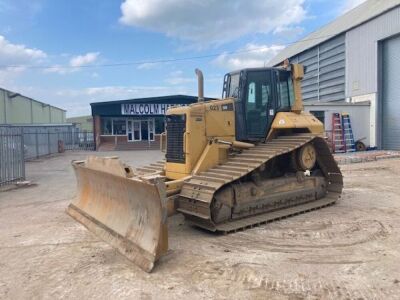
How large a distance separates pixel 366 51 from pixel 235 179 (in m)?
18.3

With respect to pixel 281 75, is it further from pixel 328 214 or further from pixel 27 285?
pixel 27 285

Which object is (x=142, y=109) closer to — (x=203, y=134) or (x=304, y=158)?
(x=304, y=158)

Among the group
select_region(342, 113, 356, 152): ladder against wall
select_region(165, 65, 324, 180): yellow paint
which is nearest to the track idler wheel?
select_region(165, 65, 324, 180): yellow paint

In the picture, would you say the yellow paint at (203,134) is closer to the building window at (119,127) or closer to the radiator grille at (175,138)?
the radiator grille at (175,138)

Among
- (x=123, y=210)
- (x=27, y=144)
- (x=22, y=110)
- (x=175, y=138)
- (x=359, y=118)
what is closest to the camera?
(x=123, y=210)

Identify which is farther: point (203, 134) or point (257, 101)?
point (257, 101)

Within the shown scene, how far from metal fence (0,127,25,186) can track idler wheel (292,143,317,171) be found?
994 cm

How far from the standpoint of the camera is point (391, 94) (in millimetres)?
20719

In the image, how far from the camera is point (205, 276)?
4.75 meters

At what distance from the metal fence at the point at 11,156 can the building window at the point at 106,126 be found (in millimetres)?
19930

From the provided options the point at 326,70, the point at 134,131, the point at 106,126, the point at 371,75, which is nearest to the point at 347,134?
the point at 371,75

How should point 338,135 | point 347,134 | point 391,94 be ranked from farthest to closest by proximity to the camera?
point 391,94 < point 347,134 < point 338,135

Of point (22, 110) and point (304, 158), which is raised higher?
point (22, 110)

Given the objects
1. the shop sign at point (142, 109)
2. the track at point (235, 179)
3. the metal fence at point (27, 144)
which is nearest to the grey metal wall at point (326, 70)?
the shop sign at point (142, 109)
